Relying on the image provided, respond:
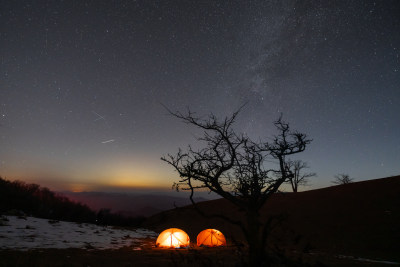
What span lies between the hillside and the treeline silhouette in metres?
5.18

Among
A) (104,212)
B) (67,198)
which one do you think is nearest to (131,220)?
(104,212)

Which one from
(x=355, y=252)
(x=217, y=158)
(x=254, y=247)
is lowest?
(x=355, y=252)

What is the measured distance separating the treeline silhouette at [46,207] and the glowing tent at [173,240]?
10.4m

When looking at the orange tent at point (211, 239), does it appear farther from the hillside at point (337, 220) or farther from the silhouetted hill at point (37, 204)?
the silhouetted hill at point (37, 204)

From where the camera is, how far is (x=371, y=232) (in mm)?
18062

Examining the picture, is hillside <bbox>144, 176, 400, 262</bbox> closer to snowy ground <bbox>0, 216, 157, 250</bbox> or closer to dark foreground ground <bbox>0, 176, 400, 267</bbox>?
dark foreground ground <bbox>0, 176, 400, 267</bbox>

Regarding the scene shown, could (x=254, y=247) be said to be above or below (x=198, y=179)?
below

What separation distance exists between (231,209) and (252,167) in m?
24.7

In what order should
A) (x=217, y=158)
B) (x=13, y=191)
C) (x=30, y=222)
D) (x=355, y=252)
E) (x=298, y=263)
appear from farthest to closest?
(x=13, y=191), (x=30, y=222), (x=355, y=252), (x=217, y=158), (x=298, y=263)

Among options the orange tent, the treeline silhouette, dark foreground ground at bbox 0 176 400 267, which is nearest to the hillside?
dark foreground ground at bbox 0 176 400 267

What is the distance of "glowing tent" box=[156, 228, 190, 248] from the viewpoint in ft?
49.3

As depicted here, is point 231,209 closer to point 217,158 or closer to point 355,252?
point 355,252

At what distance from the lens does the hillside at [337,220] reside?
52.5 feet

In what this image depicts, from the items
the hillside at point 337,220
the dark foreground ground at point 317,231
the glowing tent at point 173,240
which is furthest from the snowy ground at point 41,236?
the hillside at point 337,220
